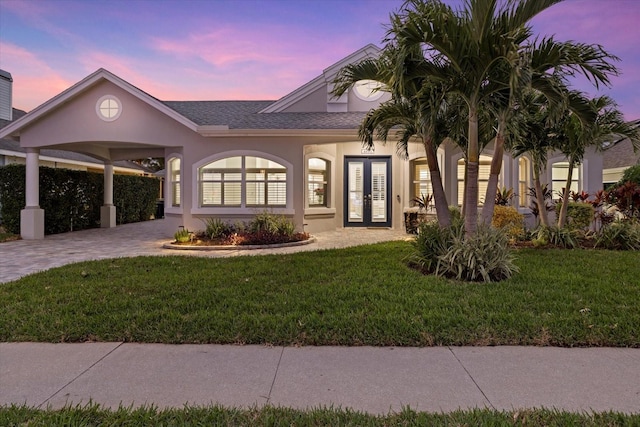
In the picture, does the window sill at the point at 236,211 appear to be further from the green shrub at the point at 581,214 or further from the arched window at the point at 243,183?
the green shrub at the point at 581,214

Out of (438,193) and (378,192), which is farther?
(378,192)

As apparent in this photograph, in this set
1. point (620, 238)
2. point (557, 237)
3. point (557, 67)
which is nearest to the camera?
point (557, 67)

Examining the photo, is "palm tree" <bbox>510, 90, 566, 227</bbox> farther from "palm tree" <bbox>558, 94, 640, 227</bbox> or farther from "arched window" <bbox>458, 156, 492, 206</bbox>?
"arched window" <bbox>458, 156, 492, 206</bbox>

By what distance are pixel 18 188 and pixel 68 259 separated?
6112 millimetres

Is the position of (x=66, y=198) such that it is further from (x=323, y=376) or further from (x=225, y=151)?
(x=323, y=376)

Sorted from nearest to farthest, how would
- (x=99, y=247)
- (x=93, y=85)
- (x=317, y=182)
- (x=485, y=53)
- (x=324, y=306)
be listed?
(x=324, y=306)
(x=485, y=53)
(x=99, y=247)
(x=93, y=85)
(x=317, y=182)

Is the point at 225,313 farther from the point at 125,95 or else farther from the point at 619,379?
the point at 125,95

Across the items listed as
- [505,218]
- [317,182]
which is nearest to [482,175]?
[505,218]

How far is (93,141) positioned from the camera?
11758 millimetres

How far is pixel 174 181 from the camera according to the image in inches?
500

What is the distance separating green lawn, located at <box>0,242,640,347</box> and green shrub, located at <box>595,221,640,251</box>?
231 centimetres

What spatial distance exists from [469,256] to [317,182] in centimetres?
772

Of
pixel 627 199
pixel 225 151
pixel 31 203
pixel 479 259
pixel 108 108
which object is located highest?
pixel 108 108

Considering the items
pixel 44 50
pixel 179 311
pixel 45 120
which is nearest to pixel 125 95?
pixel 45 120
